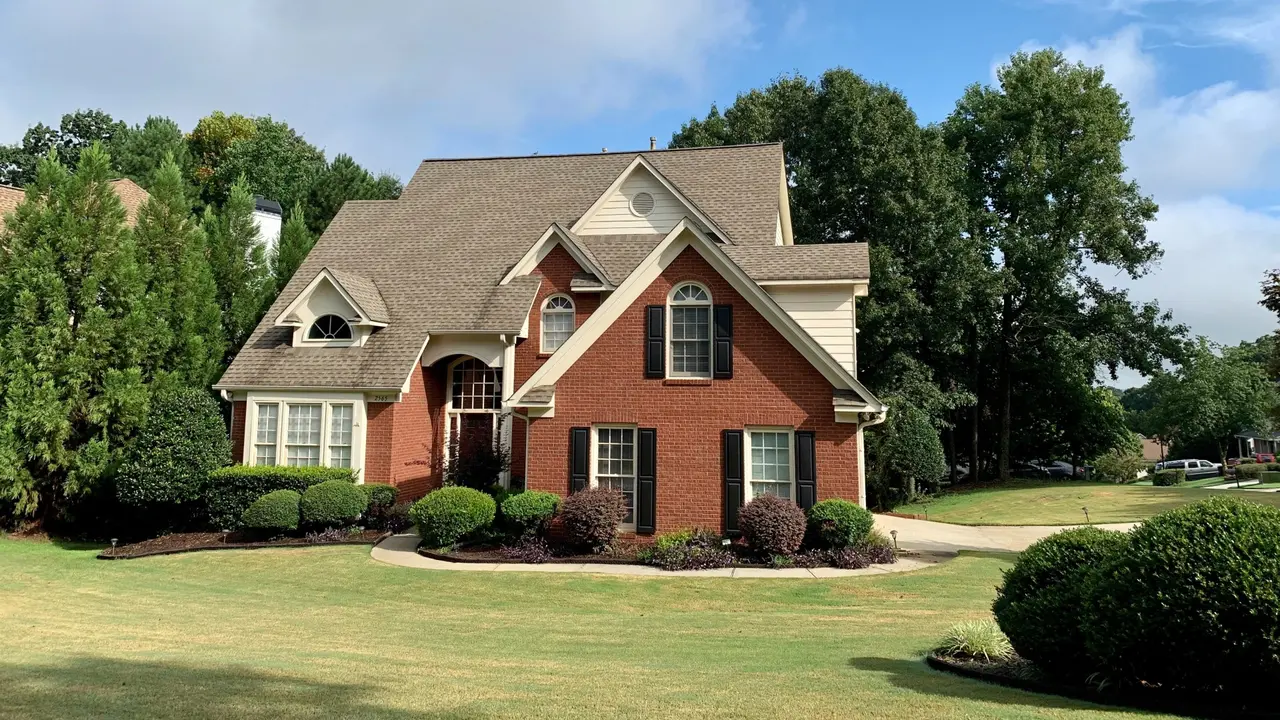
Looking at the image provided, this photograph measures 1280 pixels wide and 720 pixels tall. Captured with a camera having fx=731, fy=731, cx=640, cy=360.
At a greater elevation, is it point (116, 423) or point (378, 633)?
point (116, 423)

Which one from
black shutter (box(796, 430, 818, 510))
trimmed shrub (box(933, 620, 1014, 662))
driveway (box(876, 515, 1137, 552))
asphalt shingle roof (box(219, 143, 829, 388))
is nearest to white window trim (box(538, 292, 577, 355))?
asphalt shingle roof (box(219, 143, 829, 388))

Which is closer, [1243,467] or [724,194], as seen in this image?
[724,194]

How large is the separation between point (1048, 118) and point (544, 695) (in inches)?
1605

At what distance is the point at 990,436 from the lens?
140 feet

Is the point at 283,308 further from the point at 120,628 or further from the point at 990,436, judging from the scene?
the point at 990,436

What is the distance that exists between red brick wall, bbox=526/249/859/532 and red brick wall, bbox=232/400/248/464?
9.71 m

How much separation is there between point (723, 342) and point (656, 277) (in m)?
2.03

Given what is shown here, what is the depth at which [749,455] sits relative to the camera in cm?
1520

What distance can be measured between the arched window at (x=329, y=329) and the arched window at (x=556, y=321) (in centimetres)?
555

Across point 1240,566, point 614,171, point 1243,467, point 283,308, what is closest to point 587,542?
Result: point 1240,566

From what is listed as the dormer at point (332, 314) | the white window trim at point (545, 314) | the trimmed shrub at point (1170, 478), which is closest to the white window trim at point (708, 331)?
the white window trim at point (545, 314)

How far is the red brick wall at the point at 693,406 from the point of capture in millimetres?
14844

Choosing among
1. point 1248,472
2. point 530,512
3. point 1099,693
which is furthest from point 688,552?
point 1248,472

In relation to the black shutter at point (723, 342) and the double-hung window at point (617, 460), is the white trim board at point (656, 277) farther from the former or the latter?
the double-hung window at point (617, 460)
